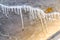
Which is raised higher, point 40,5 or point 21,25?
point 40,5

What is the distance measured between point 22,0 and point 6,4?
87 mm

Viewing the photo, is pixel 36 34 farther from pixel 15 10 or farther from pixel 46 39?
pixel 15 10

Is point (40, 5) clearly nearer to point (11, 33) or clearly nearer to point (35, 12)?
point (35, 12)

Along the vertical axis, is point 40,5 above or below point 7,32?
above

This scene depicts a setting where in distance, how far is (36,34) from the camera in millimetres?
1170

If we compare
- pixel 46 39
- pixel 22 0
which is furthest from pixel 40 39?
pixel 22 0

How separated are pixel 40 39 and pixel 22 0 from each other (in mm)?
248

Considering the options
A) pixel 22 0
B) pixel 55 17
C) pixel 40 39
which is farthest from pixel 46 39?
pixel 22 0

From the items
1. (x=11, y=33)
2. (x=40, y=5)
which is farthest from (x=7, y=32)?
(x=40, y=5)

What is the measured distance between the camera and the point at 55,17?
113 centimetres

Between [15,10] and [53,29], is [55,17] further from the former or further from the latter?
[15,10]

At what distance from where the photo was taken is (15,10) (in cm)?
112

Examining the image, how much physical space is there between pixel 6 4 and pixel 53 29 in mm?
291

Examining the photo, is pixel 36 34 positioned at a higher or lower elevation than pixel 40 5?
lower
